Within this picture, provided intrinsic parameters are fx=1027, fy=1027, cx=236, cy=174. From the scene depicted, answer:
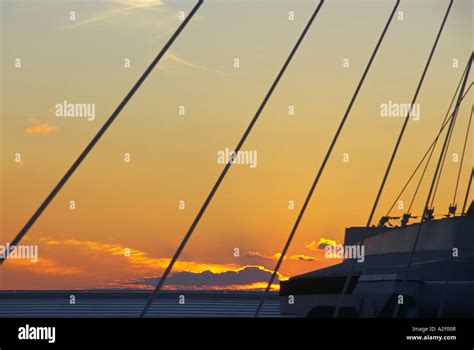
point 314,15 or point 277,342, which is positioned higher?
point 314,15

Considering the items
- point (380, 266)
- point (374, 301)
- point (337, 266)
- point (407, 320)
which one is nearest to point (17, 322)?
point (407, 320)

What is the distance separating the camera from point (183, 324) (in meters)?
15.1

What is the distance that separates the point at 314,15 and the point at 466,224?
11.3 m

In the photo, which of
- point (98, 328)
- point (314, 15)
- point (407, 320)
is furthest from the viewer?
point (314, 15)

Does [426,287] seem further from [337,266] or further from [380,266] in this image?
[337,266]

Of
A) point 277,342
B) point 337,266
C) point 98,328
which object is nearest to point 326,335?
point 277,342

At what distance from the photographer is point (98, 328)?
1471 cm

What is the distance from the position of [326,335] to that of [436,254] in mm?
17175

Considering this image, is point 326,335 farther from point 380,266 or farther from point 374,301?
point 380,266

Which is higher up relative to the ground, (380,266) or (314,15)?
(314,15)

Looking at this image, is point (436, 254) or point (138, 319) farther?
point (436, 254)

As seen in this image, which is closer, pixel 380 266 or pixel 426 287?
pixel 426 287

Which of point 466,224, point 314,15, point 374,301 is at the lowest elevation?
point 374,301

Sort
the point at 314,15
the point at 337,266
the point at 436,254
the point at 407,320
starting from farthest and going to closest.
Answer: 1. the point at 337,266
2. the point at 436,254
3. the point at 314,15
4. the point at 407,320
